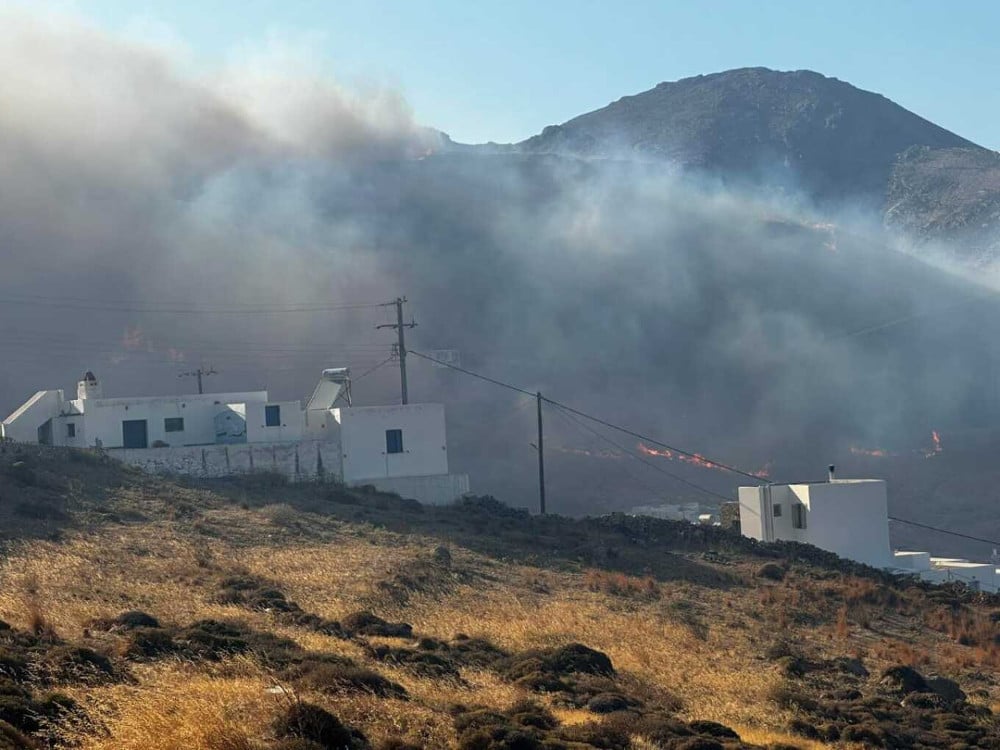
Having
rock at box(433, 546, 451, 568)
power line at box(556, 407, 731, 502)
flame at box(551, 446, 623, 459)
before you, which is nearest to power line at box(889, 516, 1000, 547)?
power line at box(556, 407, 731, 502)

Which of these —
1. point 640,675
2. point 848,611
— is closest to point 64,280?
point 848,611

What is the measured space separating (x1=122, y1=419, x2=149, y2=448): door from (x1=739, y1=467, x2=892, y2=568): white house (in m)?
25.6

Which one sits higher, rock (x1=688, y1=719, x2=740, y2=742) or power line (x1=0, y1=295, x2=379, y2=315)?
power line (x1=0, y1=295, x2=379, y2=315)

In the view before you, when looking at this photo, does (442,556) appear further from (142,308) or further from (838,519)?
(142,308)

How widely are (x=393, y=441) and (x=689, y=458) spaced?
48837 millimetres

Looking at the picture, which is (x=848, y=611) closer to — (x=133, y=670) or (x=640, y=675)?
(x=640, y=675)

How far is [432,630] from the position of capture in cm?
2817

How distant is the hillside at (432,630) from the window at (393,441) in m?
3.41

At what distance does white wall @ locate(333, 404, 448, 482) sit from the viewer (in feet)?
176

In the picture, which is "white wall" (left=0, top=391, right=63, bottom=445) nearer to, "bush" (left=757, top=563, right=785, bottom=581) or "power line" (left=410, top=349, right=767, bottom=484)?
"bush" (left=757, top=563, right=785, bottom=581)

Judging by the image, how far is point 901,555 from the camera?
54219mm

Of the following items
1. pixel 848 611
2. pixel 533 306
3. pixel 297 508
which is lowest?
pixel 848 611

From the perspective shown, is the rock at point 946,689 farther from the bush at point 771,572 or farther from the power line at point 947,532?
the power line at point 947,532

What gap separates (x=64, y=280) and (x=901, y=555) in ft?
307
